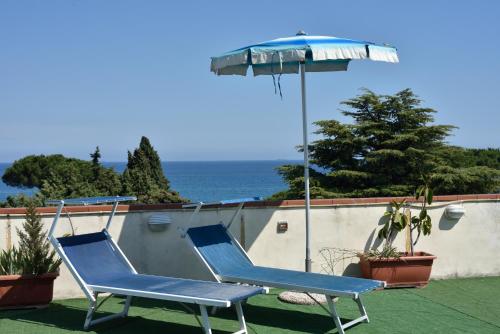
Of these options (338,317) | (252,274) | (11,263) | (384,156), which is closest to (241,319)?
(338,317)

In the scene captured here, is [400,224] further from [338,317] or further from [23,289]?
[23,289]

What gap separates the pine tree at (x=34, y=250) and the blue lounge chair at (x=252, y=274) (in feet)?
→ 4.95

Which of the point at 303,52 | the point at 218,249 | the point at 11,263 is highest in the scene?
the point at 303,52

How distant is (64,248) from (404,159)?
10.8 m

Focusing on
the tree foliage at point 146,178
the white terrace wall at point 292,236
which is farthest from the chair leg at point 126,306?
the tree foliage at point 146,178

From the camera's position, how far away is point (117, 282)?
593 cm

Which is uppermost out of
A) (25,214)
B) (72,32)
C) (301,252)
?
(72,32)

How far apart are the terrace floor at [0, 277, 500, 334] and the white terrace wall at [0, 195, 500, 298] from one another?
640 mm

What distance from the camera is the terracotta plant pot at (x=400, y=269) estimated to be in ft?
25.0

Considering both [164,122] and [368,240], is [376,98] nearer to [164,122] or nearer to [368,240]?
[368,240]

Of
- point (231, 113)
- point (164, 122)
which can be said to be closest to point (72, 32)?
point (231, 113)

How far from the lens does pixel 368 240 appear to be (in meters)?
8.10

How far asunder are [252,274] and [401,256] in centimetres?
236

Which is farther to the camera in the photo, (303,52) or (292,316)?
(292,316)
